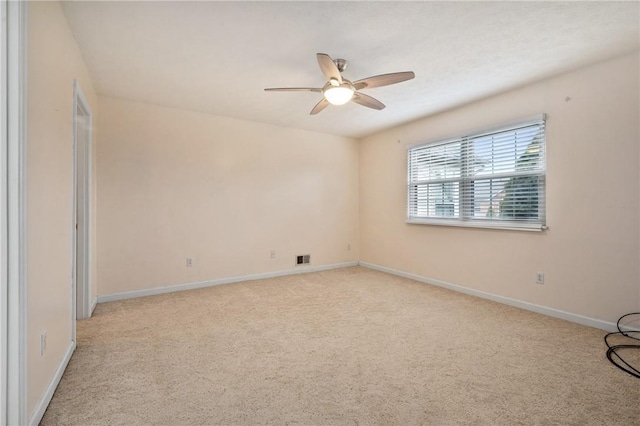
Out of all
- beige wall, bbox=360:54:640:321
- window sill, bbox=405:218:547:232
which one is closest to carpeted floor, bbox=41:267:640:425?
beige wall, bbox=360:54:640:321

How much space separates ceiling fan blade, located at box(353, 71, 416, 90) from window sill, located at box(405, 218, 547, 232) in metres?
2.11

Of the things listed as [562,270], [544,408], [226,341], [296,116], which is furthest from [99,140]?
[562,270]

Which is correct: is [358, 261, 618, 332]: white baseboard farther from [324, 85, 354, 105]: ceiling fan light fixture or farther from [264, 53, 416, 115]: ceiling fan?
[324, 85, 354, 105]: ceiling fan light fixture

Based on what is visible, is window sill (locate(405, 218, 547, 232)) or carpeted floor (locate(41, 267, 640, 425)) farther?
window sill (locate(405, 218, 547, 232))

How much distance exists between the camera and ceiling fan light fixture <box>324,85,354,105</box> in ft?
8.42

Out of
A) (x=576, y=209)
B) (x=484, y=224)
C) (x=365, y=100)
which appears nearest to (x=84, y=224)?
(x=365, y=100)

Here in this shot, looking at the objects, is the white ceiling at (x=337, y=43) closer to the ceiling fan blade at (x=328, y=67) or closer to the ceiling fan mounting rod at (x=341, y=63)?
the ceiling fan mounting rod at (x=341, y=63)

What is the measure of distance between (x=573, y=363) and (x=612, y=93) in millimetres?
2381

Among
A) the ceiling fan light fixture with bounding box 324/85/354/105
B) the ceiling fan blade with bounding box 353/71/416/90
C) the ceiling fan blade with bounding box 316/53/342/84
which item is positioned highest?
the ceiling fan blade with bounding box 316/53/342/84

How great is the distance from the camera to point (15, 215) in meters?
1.36

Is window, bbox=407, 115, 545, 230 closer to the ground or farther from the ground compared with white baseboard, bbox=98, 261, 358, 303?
farther from the ground

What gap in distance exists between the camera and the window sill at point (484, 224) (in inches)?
126

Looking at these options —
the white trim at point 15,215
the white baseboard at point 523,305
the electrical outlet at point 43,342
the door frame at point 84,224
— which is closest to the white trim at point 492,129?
the white baseboard at point 523,305

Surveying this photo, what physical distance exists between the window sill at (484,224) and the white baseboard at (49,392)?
4.15 meters
